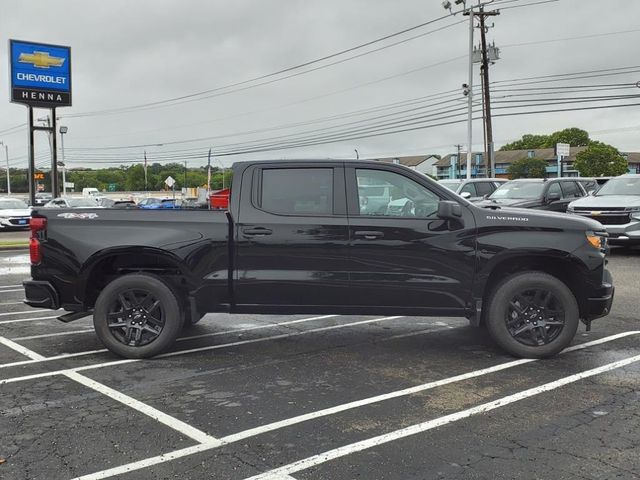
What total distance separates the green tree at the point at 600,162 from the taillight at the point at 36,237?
334 feet

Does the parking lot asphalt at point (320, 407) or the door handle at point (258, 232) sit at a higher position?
the door handle at point (258, 232)

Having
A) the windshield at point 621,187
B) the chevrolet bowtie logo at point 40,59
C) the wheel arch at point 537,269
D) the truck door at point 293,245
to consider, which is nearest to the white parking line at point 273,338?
the truck door at point 293,245

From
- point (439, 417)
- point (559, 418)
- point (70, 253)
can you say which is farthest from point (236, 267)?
point (559, 418)

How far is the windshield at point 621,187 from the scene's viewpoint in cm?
1450

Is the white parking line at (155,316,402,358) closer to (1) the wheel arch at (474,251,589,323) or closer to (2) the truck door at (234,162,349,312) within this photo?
(2) the truck door at (234,162,349,312)

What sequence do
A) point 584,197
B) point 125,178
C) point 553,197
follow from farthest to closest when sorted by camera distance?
point 125,178 → point 553,197 → point 584,197

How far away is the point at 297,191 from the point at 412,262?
1.27 metres

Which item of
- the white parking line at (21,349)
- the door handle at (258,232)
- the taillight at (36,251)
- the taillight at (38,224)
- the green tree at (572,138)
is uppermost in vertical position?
the green tree at (572,138)

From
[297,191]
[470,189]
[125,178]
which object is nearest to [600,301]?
[297,191]

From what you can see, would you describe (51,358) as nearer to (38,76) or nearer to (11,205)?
(11,205)

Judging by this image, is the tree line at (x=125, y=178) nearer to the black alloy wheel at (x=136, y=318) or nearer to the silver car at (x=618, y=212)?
the silver car at (x=618, y=212)

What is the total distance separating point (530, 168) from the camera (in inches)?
4136

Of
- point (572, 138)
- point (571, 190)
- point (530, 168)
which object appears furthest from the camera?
point (572, 138)

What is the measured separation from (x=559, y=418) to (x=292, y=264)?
2.57m
